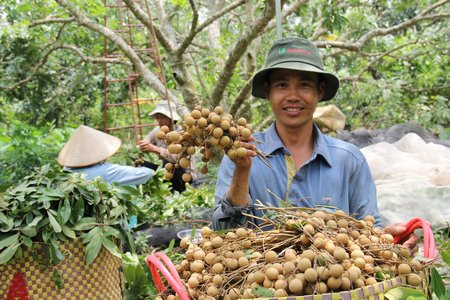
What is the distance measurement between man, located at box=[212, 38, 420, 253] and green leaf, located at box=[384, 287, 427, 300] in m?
0.68

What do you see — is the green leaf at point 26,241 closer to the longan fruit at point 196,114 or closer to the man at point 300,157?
the man at point 300,157

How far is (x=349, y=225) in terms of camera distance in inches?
52.6

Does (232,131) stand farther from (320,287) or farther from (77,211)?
(77,211)

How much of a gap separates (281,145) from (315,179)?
17 centimetres

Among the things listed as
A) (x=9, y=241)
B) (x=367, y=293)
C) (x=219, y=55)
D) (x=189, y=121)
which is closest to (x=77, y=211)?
(x=9, y=241)

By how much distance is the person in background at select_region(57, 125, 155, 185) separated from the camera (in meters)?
3.75

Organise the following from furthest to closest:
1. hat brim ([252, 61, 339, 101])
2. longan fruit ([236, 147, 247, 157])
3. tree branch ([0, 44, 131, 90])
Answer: tree branch ([0, 44, 131, 90]) < hat brim ([252, 61, 339, 101]) < longan fruit ([236, 147, 247, 157])

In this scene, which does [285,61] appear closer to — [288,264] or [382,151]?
[288,264]

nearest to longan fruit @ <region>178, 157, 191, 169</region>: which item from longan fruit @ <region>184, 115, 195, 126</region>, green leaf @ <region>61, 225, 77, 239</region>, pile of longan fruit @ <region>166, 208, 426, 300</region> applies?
longan fruit @ <region>184, 115, 195, 126</region>

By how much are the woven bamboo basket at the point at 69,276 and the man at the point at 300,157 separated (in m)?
0.55

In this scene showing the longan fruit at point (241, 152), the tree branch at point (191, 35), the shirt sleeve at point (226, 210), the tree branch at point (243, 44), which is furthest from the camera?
the tree branch at point (191, 35)

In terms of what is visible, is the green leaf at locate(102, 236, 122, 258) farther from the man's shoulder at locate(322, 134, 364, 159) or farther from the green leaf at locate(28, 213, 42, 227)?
the man's shoulder at locate(322, 134, 364, 159)

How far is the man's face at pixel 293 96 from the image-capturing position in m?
1.84

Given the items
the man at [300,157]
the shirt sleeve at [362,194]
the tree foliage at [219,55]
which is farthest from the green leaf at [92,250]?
the tree foliage at [219,55]
